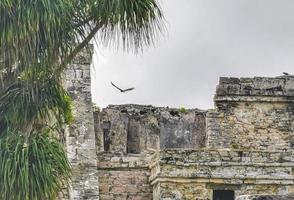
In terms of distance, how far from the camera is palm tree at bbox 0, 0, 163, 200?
7438 millimetres

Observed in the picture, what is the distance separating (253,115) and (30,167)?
10.7m

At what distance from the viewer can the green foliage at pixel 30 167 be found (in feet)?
24.1

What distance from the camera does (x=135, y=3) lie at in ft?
26.5

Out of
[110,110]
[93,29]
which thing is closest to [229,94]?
[110,110]

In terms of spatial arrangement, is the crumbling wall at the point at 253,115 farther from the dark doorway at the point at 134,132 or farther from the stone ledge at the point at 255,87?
the dark doorway at the point at 134,132

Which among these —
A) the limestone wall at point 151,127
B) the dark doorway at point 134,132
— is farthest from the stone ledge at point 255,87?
the dark doorway at point 134,132

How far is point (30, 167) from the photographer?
745 cm

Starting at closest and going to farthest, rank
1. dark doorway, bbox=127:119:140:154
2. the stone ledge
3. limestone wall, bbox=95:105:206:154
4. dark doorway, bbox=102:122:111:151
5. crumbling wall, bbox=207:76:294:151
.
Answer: crumbling wall, bbox=207:76:294:151 → the stone ledge → dark doorway, bbox=102:122:111:151 → limestone wall, bbox=95:105:206:154 → dark doorway, bbox=127:119:140:154

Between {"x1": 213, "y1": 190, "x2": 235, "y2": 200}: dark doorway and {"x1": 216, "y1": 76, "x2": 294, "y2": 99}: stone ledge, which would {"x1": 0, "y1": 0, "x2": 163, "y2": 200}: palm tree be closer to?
{"x1": 213, "y1": 190, "x2": 235, "y2": 200}: dark doorway

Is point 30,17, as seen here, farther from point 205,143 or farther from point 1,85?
point 205,143

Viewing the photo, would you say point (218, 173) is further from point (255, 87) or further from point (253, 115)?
point (255, 87)

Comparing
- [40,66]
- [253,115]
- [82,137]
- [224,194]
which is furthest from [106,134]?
[40,66]

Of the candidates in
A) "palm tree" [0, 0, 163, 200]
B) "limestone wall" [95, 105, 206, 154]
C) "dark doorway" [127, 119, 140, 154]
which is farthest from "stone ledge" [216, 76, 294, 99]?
"palm tree" [0, 0, 163, 200]

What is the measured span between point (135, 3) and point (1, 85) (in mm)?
1433
